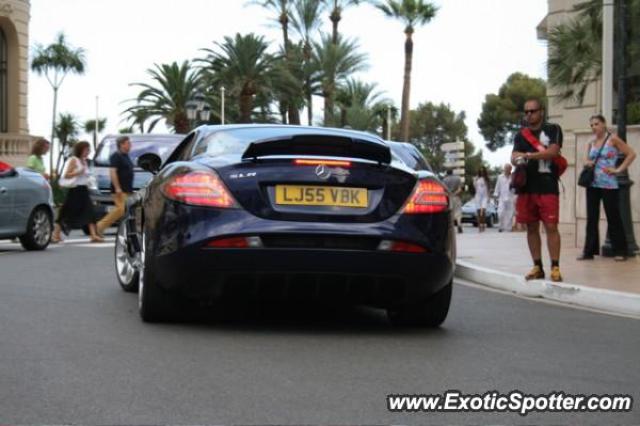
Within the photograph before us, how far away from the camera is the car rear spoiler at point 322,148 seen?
288 inches

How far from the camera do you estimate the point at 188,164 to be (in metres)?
7.42

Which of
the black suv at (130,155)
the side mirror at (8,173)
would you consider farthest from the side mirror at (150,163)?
the black suv at (130,155)

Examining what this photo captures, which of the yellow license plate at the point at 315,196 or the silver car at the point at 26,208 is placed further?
the silver car at the point at 26,208

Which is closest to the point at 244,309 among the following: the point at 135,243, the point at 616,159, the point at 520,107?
the point at 135,243

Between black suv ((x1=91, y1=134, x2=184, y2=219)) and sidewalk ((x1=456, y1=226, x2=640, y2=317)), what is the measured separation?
7.24 m

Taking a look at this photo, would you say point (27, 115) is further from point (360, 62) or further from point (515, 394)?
point (515, 394)

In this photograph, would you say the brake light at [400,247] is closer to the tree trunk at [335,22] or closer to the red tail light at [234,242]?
the red tail light at [234,242]

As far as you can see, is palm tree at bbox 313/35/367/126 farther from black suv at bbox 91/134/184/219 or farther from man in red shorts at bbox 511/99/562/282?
man in red shorts at bbox 511/99/562/282

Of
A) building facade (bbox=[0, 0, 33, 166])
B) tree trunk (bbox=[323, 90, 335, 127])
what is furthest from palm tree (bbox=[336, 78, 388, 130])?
building facade (bbox=[0, 0, 33, 166])

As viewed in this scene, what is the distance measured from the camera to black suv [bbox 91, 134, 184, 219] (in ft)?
70.0

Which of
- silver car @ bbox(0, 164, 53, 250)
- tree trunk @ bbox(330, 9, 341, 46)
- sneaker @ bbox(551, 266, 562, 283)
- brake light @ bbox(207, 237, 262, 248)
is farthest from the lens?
tree trunk @ bbox(330, 9, 341, 46)

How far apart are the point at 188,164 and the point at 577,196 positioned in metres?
11.2

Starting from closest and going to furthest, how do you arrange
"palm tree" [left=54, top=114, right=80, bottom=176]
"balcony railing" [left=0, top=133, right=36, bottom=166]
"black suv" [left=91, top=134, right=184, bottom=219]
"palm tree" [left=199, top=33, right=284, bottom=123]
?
"black suv" [left=91, top=134, right=184, bottom=219]
"balcony railing" [left=0, top=133, right=36, bottom=166]
"palm tree" [left=199, top=33, right=284, bottom=123]
"palm tree" [left=54, top=114, right=80, bottom=176]

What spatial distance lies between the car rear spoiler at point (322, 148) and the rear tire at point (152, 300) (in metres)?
0.97
